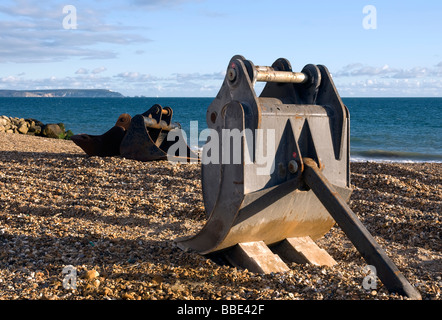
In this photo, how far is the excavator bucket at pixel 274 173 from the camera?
3307 millimetres

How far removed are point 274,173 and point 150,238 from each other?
1.45m

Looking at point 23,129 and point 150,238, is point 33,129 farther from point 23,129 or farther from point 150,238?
point 150,238

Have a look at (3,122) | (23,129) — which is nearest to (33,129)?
(23,129)

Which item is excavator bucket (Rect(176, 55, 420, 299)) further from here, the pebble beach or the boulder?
the boulder

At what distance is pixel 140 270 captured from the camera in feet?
11.3

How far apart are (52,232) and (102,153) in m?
4.42

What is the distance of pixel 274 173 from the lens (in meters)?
3.45

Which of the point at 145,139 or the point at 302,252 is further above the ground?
the point at 145,139

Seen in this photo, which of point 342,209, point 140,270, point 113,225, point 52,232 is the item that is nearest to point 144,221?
point 113,225

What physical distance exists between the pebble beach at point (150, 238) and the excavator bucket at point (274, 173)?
0.23 meters

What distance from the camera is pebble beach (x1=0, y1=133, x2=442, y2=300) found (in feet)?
10.4

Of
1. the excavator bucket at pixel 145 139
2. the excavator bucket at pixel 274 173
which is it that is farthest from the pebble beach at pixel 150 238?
the excavator bucket at pixel 145 139

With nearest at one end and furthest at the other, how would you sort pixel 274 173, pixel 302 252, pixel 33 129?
pixel 274 173, pixel 302 252, pixel 33 129
